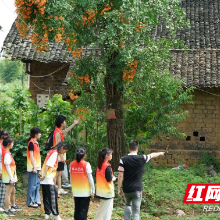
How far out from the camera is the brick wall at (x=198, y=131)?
1841 cm

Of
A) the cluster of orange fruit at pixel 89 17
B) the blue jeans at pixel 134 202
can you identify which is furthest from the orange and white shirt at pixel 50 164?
the cluster of orange fruit at pixel 89 17

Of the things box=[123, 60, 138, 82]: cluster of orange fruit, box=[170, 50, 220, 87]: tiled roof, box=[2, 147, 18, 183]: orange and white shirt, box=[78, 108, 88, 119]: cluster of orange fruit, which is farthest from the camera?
box=[170, 50, 220, 87]: tiled roof

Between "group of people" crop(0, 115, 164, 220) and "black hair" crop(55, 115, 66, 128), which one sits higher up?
"black hair" crop(55, 115, 66, 128)

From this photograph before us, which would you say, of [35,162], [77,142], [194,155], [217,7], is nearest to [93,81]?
[77,142]

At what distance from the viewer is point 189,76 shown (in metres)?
18.0

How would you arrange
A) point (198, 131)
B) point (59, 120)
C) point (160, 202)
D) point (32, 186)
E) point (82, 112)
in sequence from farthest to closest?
point (198, 131)
point (82, 112)
point (160, 202)
point (59, 120)
point (32, 186)

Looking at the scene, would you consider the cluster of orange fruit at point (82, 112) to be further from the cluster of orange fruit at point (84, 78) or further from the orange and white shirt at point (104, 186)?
the orange and white shirt at point (104, 186)

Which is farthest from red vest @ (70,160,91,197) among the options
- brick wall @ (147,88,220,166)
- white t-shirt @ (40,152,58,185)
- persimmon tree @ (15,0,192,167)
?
brick wall @ (147,88,220,166)

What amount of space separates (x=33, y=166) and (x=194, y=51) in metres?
10.4

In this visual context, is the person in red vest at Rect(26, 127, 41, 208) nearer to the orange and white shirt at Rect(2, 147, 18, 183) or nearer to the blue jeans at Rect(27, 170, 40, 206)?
the blue jeans at Rect(27, 170, 40, 206)

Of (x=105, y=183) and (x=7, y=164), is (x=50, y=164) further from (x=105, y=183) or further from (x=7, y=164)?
(x=105, y=183)

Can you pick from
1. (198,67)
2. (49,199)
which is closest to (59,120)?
(49,199)

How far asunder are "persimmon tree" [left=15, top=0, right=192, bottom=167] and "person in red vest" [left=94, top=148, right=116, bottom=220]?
2.82 m

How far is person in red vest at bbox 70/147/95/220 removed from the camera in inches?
367
